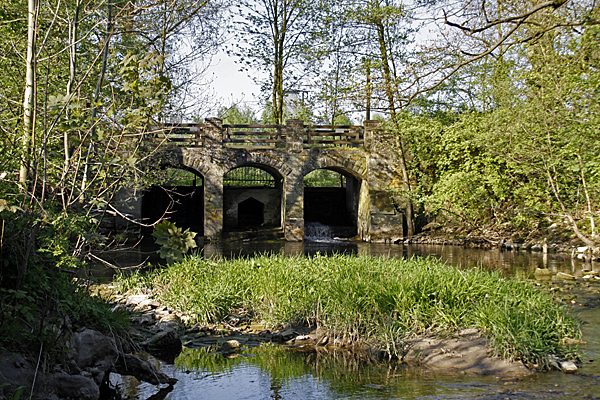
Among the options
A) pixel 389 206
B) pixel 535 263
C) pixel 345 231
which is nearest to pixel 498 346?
pixel 535 263

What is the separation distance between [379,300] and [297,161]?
15.1 metres

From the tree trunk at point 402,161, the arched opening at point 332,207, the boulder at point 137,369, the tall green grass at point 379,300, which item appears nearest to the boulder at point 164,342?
the tall green grass at point 379,300

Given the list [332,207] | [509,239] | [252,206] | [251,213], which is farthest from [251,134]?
[509,239]

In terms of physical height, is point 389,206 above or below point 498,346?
above

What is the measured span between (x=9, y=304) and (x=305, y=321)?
167 inches

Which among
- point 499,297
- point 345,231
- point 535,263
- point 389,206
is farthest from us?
point 345,231

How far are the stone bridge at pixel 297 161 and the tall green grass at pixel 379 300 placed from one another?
12.1 meters

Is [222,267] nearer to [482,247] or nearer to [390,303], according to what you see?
[390,303]

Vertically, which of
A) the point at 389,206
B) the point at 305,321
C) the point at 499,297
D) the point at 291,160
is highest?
the point at 291,160

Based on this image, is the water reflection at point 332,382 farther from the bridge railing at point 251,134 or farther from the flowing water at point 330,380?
the bridge railing at point 251,134

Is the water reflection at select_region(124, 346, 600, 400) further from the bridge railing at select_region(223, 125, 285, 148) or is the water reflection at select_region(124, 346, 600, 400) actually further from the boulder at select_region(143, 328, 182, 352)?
the bridge railing at select_region(223, 125, 285, 148)

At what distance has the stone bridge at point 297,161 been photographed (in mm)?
20875

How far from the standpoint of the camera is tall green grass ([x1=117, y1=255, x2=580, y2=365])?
19.7 ft

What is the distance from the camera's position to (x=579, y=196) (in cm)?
1477
